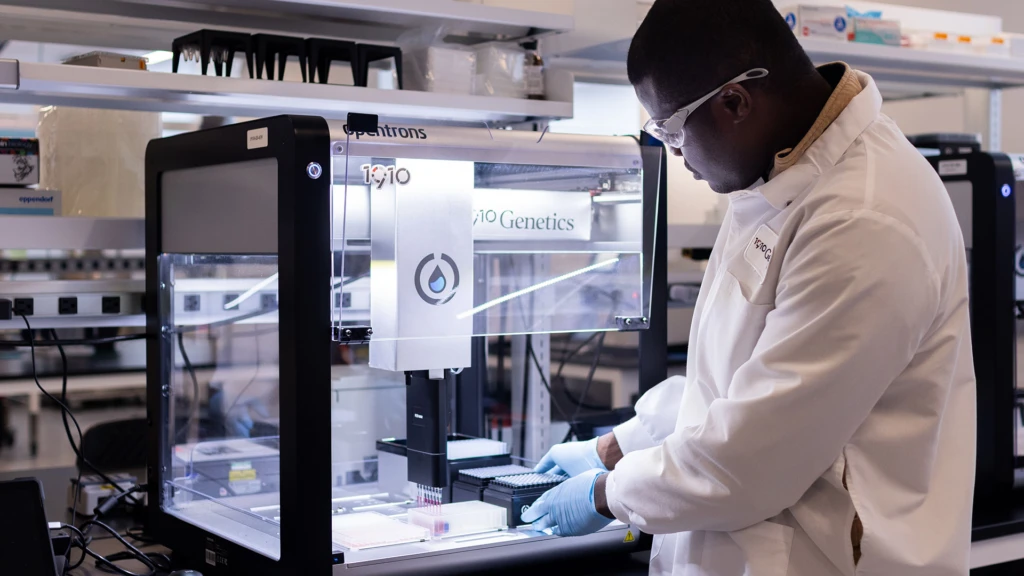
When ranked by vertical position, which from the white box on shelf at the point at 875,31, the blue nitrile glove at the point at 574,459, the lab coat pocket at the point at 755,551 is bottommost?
the lab coat pocket at the point at 755,551

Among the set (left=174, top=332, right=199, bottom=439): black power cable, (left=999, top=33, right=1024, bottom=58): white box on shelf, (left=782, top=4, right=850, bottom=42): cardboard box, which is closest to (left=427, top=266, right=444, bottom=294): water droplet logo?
(left=174, top=332, right=199, bottom=439): black power cable

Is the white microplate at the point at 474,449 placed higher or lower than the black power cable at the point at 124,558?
higher

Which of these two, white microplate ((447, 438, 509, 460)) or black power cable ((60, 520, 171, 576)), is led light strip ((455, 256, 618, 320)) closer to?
white microplate ((447, 438, 509, 460))

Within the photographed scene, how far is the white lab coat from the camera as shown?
1180 millimetres

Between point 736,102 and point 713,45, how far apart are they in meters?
0.08

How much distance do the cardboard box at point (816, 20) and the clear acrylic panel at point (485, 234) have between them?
2.61 feet

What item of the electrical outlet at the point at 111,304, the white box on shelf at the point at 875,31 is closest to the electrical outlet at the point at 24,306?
the electrical outlet at the point at 111,304

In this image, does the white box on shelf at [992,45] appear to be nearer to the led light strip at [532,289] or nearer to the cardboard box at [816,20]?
the cardboard box at [816,20]

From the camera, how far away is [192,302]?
1.79 meters

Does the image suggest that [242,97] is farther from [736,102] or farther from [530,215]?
[736,102]

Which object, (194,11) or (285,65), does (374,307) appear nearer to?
(285,65)

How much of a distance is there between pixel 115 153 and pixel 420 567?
41.7 inches

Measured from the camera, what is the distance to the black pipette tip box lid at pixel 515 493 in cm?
164

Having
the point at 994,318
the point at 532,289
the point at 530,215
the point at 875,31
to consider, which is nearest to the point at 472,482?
the point at 532,289
